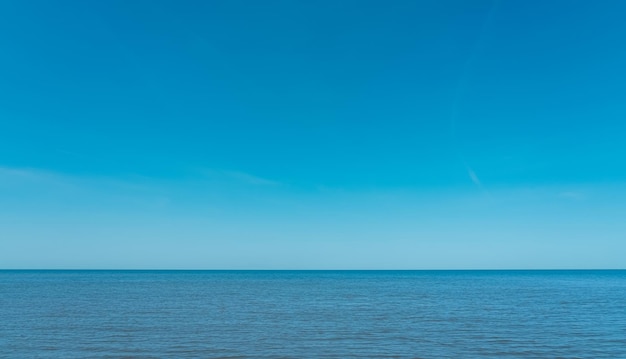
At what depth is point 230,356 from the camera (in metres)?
21.1

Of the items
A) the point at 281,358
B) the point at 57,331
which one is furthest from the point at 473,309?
the point at 57,331

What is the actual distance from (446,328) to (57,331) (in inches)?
953

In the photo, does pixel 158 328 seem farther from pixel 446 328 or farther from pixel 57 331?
pixel 446 328

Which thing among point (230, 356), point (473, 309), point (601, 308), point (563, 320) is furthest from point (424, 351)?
point (601, 308)

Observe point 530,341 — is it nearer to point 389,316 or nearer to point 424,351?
point 424,351

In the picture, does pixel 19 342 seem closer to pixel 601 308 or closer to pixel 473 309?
pixel 473 309

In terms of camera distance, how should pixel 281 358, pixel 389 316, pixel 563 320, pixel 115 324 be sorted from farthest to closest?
pixel 389 316, pixel 563 320, pixel 115 324, pixel 281 358

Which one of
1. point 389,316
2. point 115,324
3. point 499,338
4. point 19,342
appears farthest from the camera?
point 389,316

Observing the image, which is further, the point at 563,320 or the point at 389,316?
the point at 389,316

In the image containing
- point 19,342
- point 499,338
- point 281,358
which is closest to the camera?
point 281,358

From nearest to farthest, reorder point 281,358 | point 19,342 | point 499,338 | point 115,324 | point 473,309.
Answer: point 281,358
point 19,342
point 499,338
point 115,324
point 473,309

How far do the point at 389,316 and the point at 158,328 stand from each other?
55.6 feet

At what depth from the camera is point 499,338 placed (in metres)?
25.2

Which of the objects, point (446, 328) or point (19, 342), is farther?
point (446, 328)
